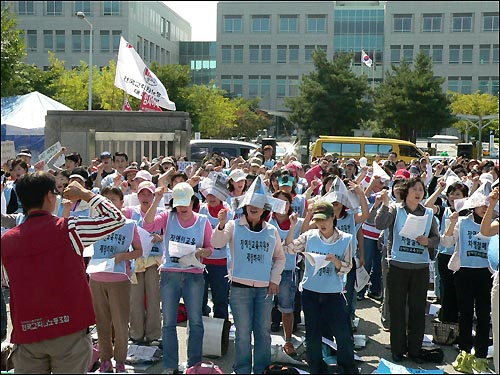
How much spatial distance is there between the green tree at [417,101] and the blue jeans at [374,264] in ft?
127

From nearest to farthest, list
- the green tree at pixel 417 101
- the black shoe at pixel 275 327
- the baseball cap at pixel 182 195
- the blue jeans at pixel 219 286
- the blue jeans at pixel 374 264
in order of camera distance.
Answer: the baseball cap at pixel 182 195
the blue jeans at pixel 219 286
the black shoe at pixel 275 327
the blue jeans at pixel 374 264
the green tree at pixel 417 101

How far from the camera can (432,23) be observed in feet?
233

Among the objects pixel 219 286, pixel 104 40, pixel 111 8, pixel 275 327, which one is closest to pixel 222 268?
pixel 219 286

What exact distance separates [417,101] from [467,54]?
94.3 ft

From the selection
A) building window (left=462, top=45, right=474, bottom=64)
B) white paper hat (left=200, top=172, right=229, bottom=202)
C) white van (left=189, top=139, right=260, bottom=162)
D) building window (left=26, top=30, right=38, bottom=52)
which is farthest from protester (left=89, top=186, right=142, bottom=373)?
building window (left=462, top=45, right=474, bottom=64)

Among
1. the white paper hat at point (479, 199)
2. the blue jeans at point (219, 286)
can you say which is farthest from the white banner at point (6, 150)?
the white paper hat at point (479, 199)

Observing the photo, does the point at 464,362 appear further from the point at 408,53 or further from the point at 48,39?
the point at 408,53

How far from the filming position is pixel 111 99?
4659 centimetres

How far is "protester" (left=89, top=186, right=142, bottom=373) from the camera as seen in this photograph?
6215 millimetres

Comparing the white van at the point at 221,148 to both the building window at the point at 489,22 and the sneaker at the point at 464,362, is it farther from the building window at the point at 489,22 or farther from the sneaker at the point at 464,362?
the building window at the point at 489,22

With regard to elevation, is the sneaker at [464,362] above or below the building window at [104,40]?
below

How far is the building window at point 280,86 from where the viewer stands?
78062 millimetres

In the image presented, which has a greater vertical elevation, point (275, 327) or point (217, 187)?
point (217, 187)

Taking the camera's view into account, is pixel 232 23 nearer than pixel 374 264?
No
